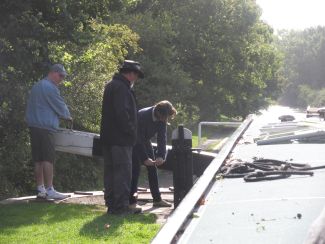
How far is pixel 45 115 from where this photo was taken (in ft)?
26.8

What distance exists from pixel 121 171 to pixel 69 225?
85cm

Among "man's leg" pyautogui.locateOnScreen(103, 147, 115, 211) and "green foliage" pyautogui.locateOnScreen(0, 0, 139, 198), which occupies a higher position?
"green foliage" pyautogui.locateOnScreen(0, 0, 139, 198)

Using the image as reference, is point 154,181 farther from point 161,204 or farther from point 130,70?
point 130,70

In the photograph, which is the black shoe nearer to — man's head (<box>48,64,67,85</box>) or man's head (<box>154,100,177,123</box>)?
man's head (<box>154,100,177,123</box>)

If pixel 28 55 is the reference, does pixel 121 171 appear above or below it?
below

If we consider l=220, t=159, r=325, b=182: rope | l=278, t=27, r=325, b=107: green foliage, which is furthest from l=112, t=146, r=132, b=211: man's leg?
l=278, t=27, r=325, b=107: green foliage

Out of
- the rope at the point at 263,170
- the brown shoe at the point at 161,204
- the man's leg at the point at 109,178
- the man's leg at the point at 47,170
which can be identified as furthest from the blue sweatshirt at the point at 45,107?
the rope at the point at 263,170

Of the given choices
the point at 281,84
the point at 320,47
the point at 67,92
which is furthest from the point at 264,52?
the point at 320,47

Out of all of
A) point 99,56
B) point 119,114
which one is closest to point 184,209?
point 119,114

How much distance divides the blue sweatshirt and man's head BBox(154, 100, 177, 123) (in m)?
1.19

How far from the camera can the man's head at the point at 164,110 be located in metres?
7.81

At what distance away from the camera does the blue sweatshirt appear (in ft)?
26.7

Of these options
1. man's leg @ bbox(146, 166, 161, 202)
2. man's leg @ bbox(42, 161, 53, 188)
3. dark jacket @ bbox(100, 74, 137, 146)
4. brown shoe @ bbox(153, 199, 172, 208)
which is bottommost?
brown shoe @ bbox(153, 199, 172, 208)

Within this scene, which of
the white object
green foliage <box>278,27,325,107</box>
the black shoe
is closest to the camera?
the black shoe
